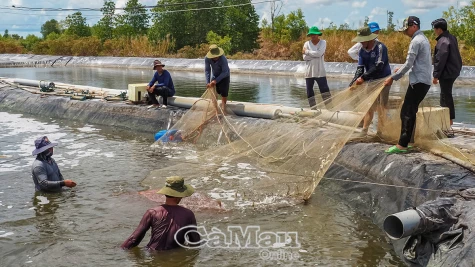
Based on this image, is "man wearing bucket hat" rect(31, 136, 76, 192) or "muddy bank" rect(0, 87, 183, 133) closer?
"man wearing bucket hat" rect(31, 136, 76, 192)

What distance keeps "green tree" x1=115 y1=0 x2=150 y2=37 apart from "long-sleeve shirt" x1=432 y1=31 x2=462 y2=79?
42.3 meters

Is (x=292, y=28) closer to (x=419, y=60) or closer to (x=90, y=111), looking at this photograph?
(x=90, y=111)

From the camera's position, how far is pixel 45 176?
746cm

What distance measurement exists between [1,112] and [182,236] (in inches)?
535

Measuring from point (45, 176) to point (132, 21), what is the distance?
44.2 meters

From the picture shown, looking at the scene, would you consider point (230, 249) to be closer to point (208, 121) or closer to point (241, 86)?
point (208, 121)

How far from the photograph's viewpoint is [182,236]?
5.26m

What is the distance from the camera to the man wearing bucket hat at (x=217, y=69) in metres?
10.8

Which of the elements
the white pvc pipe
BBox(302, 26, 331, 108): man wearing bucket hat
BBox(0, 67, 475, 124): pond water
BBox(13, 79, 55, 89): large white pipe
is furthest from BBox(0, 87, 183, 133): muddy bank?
the white pvc pipe

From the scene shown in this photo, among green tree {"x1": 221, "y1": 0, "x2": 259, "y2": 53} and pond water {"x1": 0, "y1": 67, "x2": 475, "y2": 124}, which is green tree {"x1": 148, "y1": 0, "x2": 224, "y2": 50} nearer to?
green tree {"x1": 221, "y1": 0, "x2": 259, "y2": 53}

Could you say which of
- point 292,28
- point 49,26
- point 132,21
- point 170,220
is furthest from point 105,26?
point 170,220

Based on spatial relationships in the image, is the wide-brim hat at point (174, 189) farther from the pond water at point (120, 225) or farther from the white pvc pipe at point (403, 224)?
the white pvc pipe at point (403, 224)

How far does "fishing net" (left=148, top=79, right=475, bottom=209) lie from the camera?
7.07 metres

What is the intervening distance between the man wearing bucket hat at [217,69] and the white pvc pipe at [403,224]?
21.4 ft
